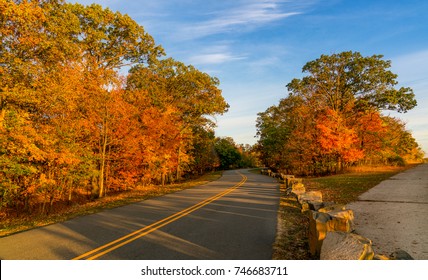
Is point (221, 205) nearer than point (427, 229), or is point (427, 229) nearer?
point (427, 229)

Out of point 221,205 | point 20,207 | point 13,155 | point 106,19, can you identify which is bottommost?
point 20,207

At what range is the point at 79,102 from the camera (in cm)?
1759

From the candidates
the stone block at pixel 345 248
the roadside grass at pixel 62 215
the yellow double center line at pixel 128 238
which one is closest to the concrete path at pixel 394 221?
the stone block at pixel 345 248

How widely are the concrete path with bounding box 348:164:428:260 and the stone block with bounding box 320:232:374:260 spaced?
2009 mm

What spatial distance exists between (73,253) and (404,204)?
41.7 ft

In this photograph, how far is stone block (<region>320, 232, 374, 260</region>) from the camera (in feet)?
15.2

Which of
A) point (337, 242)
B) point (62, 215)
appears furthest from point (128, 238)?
point (62, 215)

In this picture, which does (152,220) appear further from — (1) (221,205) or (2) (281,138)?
(2) (281,138)

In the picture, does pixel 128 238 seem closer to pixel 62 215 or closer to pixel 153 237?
pixel 153 237

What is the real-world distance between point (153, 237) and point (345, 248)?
15.9 ft

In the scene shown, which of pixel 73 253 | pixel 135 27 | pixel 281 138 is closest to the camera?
pixel 73 253

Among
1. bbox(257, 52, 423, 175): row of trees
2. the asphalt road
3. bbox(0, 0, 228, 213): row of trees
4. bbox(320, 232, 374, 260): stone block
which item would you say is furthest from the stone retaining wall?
bbox(257, 52, 423, 175): row of trees

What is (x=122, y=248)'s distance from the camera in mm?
6543

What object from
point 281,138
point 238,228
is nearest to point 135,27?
point 238,228
